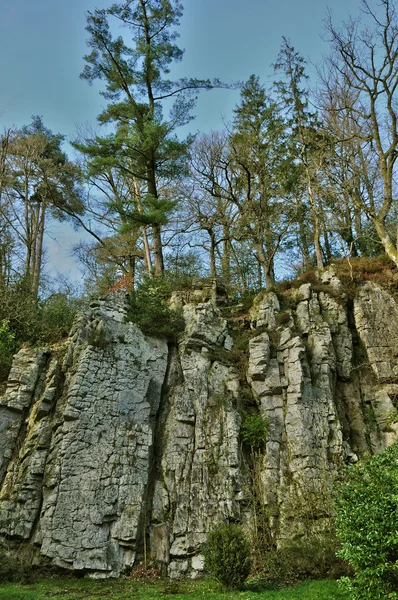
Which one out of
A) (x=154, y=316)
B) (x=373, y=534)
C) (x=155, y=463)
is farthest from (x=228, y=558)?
(x=154, y=316)

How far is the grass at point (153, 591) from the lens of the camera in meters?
9.39

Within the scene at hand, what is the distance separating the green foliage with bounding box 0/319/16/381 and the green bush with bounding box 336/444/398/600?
11.8 metres

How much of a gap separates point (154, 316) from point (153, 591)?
8534 millimetres

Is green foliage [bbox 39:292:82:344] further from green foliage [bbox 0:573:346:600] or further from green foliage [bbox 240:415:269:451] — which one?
green foliage [bbox 0:573:346:600]

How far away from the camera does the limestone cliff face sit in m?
11.9

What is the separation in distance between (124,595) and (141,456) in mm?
3867

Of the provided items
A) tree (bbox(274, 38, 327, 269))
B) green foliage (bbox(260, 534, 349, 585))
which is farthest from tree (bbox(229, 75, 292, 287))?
green foliage (bbox(260, 534, 349, 585))

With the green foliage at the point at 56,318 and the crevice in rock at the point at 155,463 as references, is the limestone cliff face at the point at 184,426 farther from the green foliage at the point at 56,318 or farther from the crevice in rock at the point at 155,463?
the green foliage at the point at 56,318

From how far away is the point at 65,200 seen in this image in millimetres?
23844

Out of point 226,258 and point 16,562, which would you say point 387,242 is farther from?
point 16,562

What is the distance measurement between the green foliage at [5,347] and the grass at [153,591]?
6901 millimetres

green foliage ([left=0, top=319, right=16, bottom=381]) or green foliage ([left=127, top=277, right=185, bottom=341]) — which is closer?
green foliage ([left=0, top=319, right=16, bottom=381])

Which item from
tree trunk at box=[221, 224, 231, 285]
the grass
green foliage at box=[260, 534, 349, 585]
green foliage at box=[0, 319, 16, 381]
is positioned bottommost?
the grass

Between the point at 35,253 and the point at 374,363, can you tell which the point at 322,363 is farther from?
the point at 35,253
